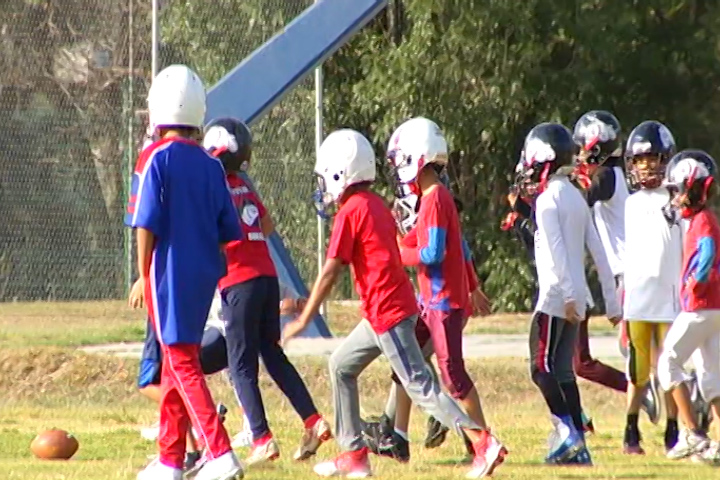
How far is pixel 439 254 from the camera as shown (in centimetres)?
940

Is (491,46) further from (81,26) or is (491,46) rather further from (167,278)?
(167,278)

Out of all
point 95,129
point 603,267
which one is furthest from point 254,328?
point 95,129

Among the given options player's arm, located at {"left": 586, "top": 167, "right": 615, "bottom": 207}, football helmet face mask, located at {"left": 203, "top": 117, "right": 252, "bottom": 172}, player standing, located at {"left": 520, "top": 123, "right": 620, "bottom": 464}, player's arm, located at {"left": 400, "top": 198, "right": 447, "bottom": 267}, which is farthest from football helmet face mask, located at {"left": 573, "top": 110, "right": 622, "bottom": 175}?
football helmet face mask, located at {"left": 203, "top": 117, "right": 252, "bottom": 172}

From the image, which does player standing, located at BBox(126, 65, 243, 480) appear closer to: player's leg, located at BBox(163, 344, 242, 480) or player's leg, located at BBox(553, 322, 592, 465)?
player's leg, located at BBox(163, 344, 242, 480)

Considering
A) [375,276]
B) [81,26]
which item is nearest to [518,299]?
[81,26]

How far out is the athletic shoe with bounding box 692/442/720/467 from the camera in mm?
9961

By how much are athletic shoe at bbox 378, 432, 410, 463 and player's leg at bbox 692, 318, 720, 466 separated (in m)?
1.67

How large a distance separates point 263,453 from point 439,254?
142 cm

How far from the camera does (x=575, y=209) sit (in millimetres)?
9828

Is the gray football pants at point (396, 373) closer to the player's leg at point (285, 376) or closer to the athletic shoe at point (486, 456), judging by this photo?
the athletic shoe at point (486, 456)

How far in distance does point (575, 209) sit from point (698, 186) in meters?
0.84

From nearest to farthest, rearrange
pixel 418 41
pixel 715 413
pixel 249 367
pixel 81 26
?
pixel 249 367
pixel 715 413
pixel 81 26
pixel 418 41

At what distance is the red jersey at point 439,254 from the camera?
9.42 metres

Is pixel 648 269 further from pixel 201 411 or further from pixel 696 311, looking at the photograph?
pixel 201 411
